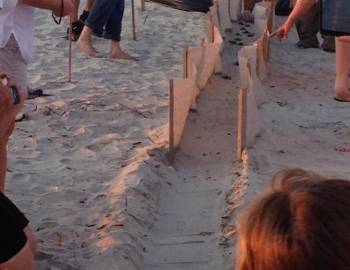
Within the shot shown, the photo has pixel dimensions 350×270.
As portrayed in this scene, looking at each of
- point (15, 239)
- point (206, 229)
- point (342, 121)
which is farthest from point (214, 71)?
point (15, 239)

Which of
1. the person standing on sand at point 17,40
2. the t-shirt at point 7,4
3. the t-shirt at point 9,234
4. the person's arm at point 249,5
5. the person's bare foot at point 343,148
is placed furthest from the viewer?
the person's arm at point 249,5

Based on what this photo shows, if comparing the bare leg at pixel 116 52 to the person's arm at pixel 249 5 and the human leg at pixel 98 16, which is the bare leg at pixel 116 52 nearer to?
the human leg at pixel 98 16

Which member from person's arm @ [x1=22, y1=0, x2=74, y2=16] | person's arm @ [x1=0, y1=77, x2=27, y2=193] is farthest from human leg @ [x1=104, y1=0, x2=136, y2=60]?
person's arm @ [x1=0, y1=77, x2=27, y2=193]

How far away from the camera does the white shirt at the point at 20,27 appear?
12.5ft

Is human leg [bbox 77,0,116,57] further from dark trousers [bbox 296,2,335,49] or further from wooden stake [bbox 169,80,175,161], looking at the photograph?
wooden stake [bbox 169,80,175,161]

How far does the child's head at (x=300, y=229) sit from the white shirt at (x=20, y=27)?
2509 mm

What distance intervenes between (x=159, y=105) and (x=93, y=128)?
2.30 ft

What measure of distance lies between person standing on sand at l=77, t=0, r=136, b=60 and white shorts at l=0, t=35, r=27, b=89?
3.83 m

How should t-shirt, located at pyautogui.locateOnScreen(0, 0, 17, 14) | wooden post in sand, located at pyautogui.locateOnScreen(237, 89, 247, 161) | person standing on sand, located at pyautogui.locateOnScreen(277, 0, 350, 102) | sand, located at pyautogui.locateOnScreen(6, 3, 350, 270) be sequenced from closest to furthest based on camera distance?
t-shirt, located at pyautogui.locateOnScreen(0, 0, 17, 14) → sand, located at pyautogui.locateOnScreen(6, 3, 350, 270) → wooden post in sand, located at pyautogui.locateOnScreen(237, 89, 247, 161) → person standing on sand, located at pyautogui.locateOnScreen(277, 0, 350, 102)

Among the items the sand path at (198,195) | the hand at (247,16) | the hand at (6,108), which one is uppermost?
the hand at (6,108)

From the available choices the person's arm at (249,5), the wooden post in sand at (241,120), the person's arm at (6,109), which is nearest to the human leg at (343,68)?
the wooden post in sand at (241,120)

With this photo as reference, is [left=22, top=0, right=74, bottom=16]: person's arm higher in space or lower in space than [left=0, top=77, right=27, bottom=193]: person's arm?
higher

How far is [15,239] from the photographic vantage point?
2.30m

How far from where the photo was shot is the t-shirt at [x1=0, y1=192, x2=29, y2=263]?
2277 mm
